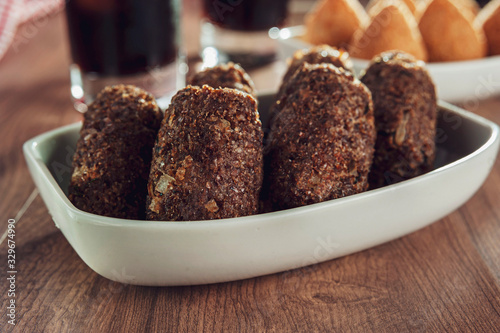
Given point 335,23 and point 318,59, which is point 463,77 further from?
point 318,59

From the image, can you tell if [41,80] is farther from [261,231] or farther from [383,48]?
[261,231]

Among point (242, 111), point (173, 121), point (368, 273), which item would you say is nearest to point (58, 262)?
point (173, 121)

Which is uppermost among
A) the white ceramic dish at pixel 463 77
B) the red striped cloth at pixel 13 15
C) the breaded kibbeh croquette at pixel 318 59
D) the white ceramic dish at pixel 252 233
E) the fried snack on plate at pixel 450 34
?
the breaded kibbeh croquette at pixel 318 59

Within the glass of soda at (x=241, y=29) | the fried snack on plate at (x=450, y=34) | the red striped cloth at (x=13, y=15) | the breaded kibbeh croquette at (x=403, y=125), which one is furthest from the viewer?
the red striped cloth at (x=13, y=15)

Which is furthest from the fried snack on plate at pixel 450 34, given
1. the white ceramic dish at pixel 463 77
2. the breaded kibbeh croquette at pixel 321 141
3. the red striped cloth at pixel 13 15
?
the red striped cloth at pixel 13 15

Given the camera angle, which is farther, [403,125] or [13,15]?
[13,15]

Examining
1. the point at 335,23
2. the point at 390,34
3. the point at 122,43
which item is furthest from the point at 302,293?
the point at 335,23

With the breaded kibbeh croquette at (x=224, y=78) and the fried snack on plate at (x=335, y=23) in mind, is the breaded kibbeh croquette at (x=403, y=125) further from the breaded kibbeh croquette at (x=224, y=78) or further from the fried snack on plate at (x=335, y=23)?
the fried snack on plate at (x=335, y=23)
